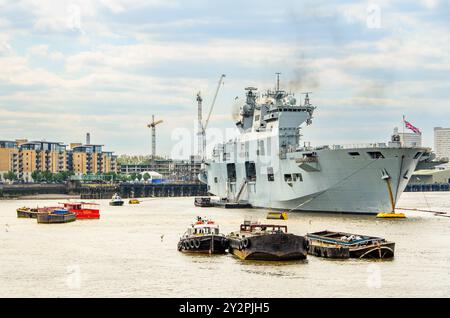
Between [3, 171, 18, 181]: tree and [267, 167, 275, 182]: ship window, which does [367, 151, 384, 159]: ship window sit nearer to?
[267, 167, 275, 182]: ship window

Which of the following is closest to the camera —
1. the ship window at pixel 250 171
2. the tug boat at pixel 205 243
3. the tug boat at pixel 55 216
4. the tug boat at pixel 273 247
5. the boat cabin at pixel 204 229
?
the tug boat at pixel 273 247

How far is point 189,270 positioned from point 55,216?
111ft

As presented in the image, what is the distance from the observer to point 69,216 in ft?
229

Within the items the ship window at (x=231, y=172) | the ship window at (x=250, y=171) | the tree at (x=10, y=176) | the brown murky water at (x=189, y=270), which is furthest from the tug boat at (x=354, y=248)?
the tree at (x=10, y=176)

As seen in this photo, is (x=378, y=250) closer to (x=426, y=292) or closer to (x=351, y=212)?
(x=426, y=292)

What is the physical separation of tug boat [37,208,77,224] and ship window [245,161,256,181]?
20686 millimetres

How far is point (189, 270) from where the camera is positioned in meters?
36.5

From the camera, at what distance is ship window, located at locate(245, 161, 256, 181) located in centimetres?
8148

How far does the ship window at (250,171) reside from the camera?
8148 cm

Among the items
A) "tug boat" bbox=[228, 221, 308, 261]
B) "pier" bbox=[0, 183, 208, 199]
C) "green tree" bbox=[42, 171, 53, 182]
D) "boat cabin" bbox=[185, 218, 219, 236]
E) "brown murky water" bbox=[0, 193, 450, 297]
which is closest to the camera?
"brown murky water" bbox=[0, 193, 450, 297]

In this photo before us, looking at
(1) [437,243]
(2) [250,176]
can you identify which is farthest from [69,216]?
(1) [437,243]

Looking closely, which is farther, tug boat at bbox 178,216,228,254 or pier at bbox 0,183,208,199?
pier at bbox 0,183,208,199

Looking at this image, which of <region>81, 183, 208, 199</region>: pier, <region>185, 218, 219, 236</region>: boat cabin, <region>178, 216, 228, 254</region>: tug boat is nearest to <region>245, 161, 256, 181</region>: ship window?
<region>185, 218, 219, 236</region>: boat cabin

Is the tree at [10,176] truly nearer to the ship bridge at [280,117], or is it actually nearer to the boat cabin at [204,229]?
the ship bridge at [280,117]
